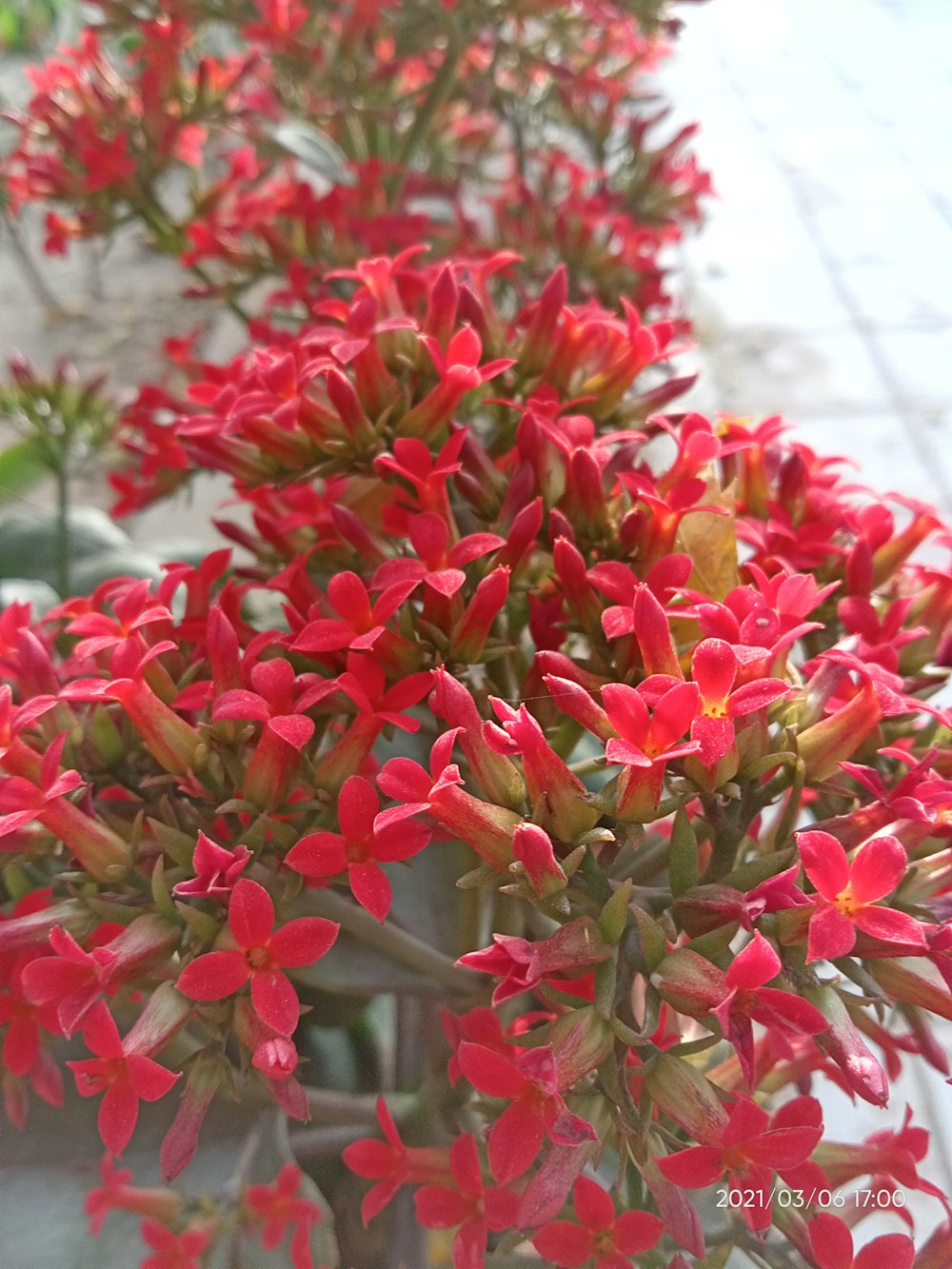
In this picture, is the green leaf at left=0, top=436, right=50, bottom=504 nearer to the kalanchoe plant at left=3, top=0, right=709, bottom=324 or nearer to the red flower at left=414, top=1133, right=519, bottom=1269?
the kalanchoe plant at left=3, top=0, right=709, bottom=324

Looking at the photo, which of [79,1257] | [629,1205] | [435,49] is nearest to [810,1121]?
[629,1205]

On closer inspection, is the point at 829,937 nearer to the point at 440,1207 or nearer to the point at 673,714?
the point at 673,714

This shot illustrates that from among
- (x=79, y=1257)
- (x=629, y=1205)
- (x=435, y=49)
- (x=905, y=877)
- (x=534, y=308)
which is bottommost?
(x=79, y=1257)

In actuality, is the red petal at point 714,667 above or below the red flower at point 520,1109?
above

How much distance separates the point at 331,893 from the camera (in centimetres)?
36

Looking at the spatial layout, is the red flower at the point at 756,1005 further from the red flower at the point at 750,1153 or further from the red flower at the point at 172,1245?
the red flower at the point at 172,1245

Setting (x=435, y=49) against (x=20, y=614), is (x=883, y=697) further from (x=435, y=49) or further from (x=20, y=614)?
(x=435, y=49)

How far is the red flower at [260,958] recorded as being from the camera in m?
0.27

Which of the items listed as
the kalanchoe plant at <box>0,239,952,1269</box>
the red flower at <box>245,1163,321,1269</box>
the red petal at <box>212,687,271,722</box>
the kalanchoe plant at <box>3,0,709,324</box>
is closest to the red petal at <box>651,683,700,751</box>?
the kalanchoe plant at <box>0,239,952,1269</box>

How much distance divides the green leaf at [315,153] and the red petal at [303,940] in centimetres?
68

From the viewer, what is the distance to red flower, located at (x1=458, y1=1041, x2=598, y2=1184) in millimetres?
240

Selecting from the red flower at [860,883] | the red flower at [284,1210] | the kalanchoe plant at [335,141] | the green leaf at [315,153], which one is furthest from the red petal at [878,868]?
the green leaf at [315,153]

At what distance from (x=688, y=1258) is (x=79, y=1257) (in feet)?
0.69

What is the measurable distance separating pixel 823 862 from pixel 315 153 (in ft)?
2.47
